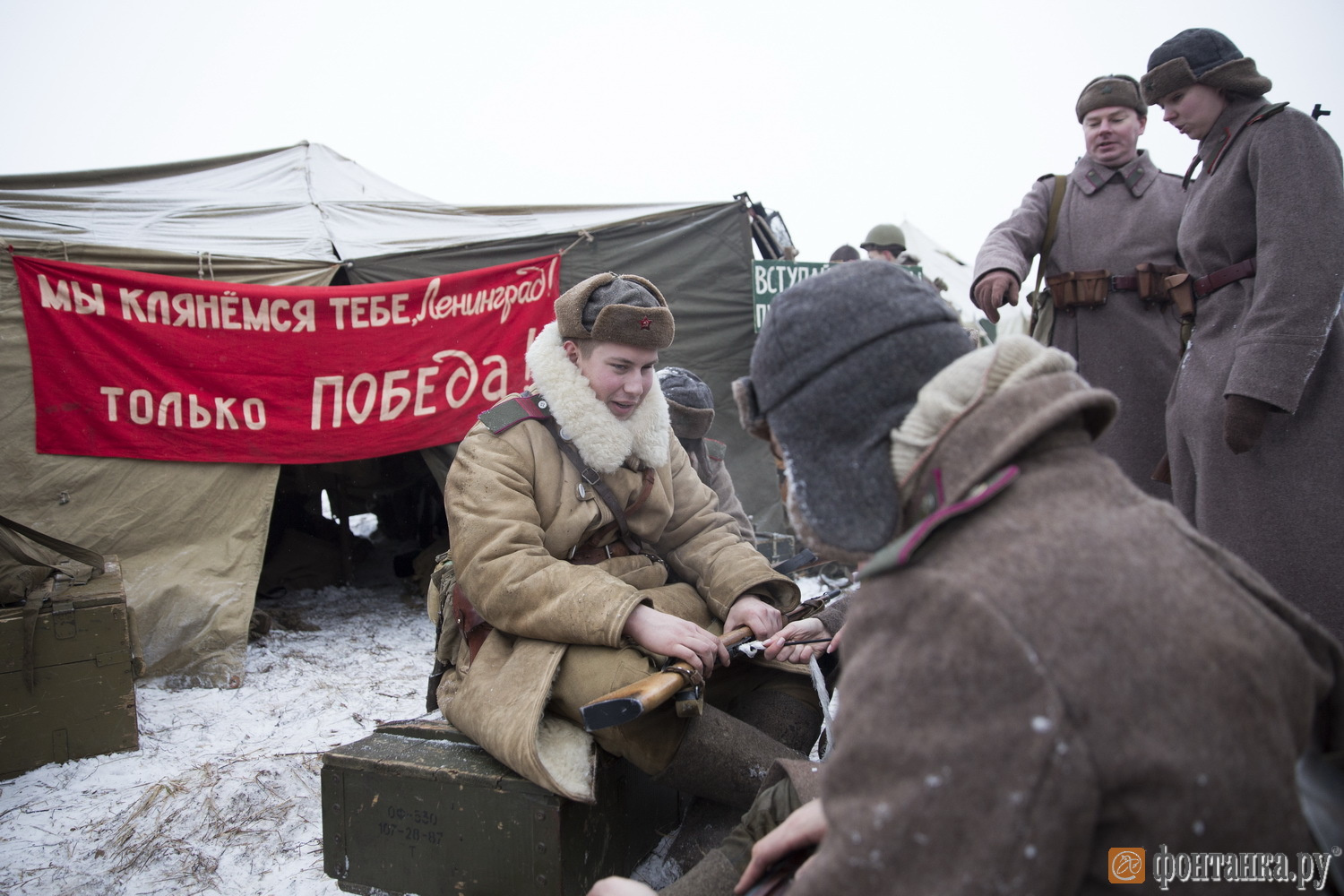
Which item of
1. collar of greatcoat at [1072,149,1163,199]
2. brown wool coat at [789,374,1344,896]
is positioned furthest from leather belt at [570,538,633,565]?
collar of greatcoat at [1072,149,1163,199]

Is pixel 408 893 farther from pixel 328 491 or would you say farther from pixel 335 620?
pixel 328 491

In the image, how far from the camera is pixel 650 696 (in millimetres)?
1608

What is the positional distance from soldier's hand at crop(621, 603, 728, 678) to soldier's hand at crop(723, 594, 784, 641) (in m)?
0.25

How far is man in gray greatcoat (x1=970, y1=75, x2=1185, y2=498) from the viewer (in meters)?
2.53

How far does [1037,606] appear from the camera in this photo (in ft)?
2.62

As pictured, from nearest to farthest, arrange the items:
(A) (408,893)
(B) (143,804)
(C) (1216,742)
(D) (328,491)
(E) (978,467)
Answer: (C) (1216,742) → (E) (978,467) → (A) (408,893) → (B) (143,804) → (D) (328,491)

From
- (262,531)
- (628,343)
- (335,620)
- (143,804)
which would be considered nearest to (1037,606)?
(628,343)

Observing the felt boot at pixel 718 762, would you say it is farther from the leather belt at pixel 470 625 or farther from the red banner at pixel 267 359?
the red banner at pixel 267 359

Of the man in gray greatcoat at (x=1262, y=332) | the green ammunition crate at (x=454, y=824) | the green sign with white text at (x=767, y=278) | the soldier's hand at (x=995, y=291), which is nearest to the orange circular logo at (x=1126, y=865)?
the green ammunition crate at (x=454, y=824)

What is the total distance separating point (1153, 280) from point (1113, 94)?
0.68m

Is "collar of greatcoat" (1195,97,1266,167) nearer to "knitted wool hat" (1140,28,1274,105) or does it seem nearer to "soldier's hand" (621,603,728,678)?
"knitted wool hat" (1140,28,1274,105)

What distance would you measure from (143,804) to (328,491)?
371 centimetres

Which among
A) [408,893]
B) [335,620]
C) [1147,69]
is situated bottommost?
[335,620]

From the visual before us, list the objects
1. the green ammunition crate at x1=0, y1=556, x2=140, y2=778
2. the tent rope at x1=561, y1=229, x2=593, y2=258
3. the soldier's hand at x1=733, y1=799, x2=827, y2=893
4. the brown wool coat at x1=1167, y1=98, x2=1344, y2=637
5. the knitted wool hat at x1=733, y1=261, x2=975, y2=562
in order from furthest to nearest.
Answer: the tent rope at x1=561, y1=229, x2=593, y2=258, the green ammunition crate at x1=0, y1=556, x2=140, y2=778, the brown wool coat at x1=1167, y1=98, x2=1344, y2=637, the soldier's hand at x1=733, y1=799, x2=827, y2=893, the knitted wool hat at x1=733, y1=261, x2=975, y2=562
